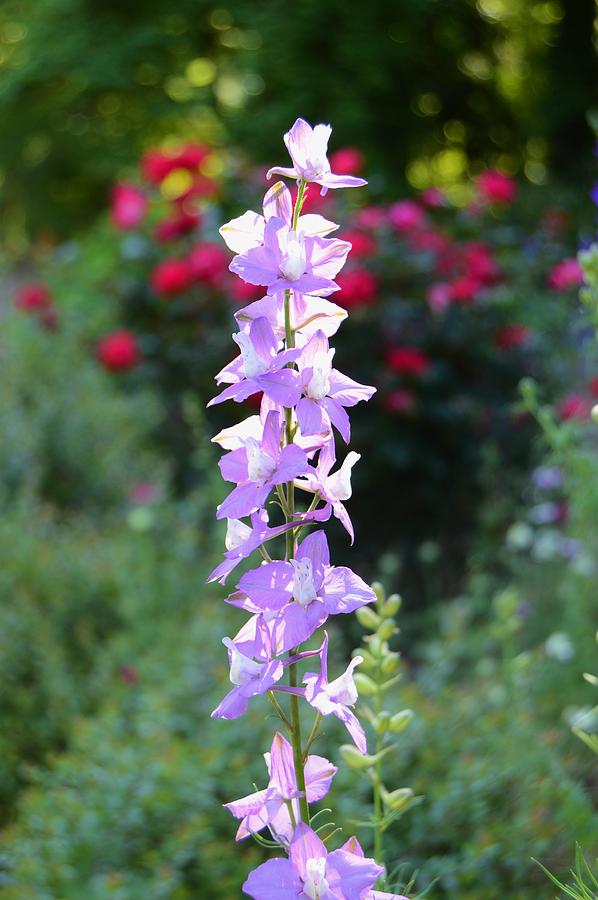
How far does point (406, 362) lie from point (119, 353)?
117 centimetres

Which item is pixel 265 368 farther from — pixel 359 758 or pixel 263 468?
pixel 359 758

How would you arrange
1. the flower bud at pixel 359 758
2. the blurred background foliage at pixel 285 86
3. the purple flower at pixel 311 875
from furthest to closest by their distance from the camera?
1. the blurred background foliage at pixel 285 86
2. the flower bud at pixel 359 758
3. the purple flower at pixel 311 875

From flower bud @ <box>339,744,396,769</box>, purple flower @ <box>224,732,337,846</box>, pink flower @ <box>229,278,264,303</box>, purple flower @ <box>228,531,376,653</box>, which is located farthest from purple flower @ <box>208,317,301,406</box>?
pink flower @ <box>229,278,264,303</box>

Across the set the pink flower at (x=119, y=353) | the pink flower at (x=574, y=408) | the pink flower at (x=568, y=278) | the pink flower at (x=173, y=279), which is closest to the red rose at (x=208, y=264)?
the pink flower at (x=173, y=279)

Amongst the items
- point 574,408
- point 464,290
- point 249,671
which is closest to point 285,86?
point 464,290

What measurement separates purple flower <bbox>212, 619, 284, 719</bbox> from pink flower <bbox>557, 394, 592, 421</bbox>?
8.39ft

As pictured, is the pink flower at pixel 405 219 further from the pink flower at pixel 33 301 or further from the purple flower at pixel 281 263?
the purple flower at pixel 281 263

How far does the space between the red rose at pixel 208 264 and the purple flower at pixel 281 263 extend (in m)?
3.38

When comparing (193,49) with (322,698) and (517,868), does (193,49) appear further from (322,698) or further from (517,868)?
(322,698)

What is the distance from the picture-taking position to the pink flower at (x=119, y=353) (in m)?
4.17

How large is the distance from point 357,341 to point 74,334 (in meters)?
1.36

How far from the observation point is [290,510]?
833 millimetres

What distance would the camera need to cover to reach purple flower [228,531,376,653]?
0.81m

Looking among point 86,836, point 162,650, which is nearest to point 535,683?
point 162,650
